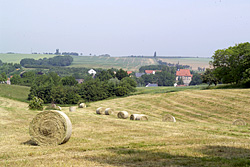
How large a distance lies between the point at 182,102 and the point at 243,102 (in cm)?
1066

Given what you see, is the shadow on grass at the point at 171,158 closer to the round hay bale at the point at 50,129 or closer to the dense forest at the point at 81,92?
the round hay bale at the point at 50,129

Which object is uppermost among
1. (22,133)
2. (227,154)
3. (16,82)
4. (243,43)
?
(243,43)

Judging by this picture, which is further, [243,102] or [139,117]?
[243,102]

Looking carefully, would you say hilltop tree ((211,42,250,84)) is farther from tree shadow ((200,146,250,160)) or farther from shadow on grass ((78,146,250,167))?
shadow on grass ((78,146,250,167))

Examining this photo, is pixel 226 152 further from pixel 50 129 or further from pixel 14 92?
pixel 14 92

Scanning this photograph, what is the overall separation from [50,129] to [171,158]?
24.4ft

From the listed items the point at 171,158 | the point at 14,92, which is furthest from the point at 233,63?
the point at 14,92

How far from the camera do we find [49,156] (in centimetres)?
1323

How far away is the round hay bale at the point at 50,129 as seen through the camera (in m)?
16.9

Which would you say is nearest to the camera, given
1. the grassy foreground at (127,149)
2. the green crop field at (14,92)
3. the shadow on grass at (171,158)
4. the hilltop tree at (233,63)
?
the shadow on grass at (171,158)

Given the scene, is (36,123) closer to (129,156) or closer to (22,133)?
(22,133)

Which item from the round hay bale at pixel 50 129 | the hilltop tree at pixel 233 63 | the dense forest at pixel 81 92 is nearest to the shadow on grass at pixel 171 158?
the round hay bale at pixel 50 129

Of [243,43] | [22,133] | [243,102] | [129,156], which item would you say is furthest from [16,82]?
[129,156]

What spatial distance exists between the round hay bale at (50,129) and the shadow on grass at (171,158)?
11.8 ft
